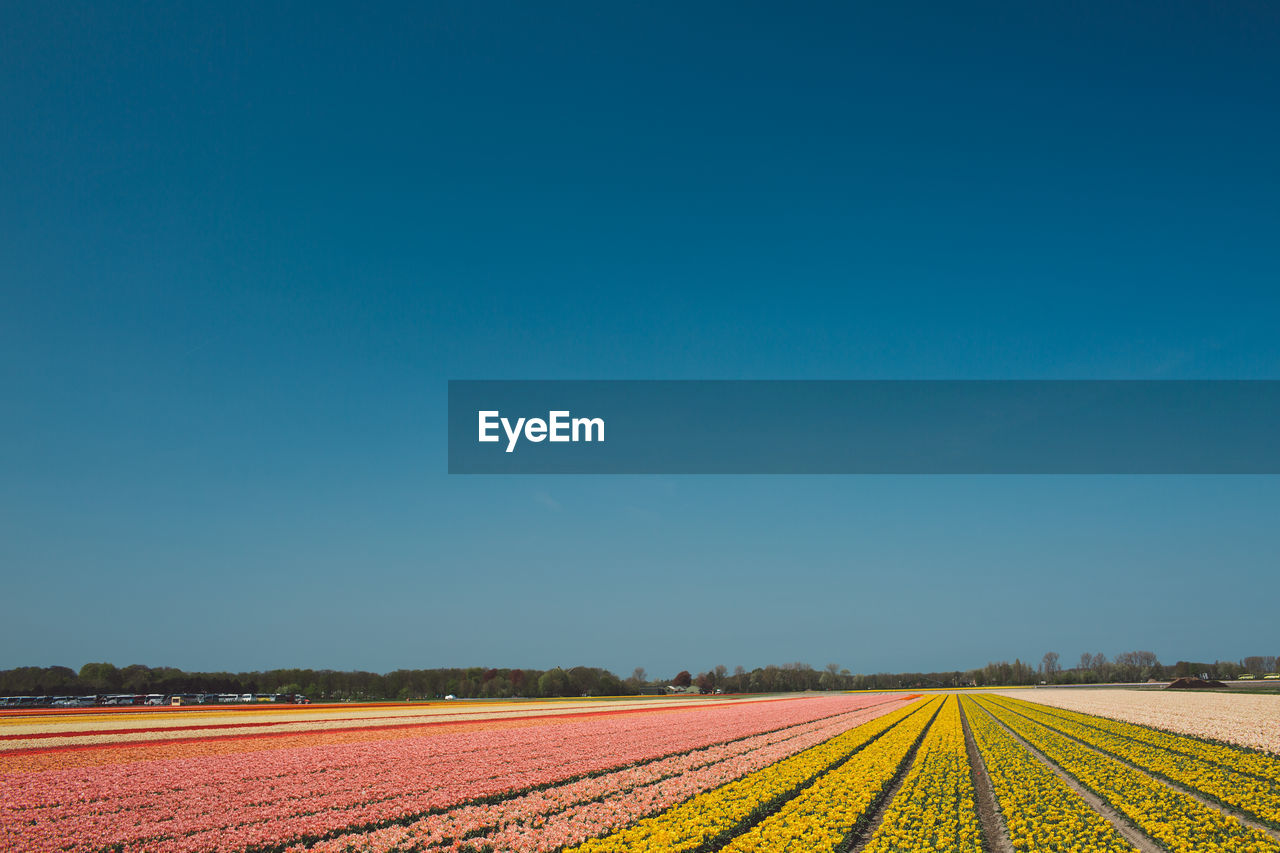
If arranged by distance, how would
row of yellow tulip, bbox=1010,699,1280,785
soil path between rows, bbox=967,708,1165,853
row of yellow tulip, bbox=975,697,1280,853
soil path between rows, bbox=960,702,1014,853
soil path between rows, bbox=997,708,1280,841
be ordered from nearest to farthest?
row of yellow tulip, bbox=975,697,1280,853, soil path between rows, bbox=967,708,1165,853, soil path between rows, bbox=960,702,1014,853, soil path between rows, bbox=997,708,1280,841, row of yellow tulip, bbox=1010,699,1280,785

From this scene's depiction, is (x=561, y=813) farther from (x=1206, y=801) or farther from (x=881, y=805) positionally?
(x=1206, y=801)

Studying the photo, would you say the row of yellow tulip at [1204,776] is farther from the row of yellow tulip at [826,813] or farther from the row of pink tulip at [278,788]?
the row of pink tulip at [278,788]

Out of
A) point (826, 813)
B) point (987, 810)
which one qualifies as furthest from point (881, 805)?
point (826, 813)

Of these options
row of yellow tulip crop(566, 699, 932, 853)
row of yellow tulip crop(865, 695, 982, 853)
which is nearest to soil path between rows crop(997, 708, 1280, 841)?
row of yellow tulip crop(865, 695, 982, 853)

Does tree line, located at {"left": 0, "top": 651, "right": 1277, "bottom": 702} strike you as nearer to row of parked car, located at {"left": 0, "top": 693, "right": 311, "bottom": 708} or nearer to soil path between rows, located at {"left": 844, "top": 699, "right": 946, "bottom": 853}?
row of parked car, located at {"left": 0, "top": 693, "right": 311, "bottom": 708}

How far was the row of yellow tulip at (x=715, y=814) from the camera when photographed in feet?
48.9

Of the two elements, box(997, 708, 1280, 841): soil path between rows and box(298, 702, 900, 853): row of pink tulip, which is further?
box(997, 708, 1280, 841): soil path between rows

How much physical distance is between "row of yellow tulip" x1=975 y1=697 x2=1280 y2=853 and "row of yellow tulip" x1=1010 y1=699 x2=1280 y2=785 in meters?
3.39

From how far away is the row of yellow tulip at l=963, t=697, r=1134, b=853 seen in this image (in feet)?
49.0

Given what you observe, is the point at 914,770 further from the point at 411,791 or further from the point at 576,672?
the point at 576,672

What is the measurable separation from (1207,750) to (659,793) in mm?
24475

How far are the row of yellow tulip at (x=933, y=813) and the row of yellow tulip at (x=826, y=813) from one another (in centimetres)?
66

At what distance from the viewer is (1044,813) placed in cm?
1758

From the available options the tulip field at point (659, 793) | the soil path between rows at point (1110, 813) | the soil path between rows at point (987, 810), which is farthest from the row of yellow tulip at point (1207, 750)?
the soil path between rows at point (987, 810)
